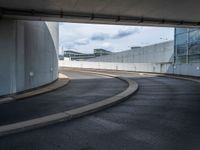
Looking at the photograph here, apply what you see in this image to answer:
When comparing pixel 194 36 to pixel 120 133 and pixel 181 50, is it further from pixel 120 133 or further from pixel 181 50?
pixel 120 133

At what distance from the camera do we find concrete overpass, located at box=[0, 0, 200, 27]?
9719mm

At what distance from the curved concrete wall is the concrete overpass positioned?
0.89 meters

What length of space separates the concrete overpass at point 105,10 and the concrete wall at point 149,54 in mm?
22779

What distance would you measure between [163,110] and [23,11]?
800 centimetres

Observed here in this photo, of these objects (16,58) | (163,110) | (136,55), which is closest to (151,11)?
(163,110)

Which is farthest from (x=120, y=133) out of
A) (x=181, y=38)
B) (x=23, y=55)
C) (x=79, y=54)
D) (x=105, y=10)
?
(x=79, y=54)

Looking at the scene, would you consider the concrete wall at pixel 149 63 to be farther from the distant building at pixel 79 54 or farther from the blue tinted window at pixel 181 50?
the distant building at pixel 79 54

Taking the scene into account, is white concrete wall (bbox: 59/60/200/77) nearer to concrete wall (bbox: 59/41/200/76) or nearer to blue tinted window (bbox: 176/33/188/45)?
concrete wall (bbox: 59/41/200/76)

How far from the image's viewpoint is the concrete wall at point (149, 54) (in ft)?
118

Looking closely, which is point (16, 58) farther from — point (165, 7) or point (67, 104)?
point (165, 7)

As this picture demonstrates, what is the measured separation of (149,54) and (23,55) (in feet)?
109

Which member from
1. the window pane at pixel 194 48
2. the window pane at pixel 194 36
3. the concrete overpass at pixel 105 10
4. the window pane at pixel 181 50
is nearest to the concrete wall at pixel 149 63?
the window pane at pixel 181 50

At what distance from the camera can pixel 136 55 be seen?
1766 inches

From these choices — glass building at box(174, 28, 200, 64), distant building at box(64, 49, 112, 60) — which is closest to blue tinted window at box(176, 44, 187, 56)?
glass building at box(174, 28, 200, 64)
